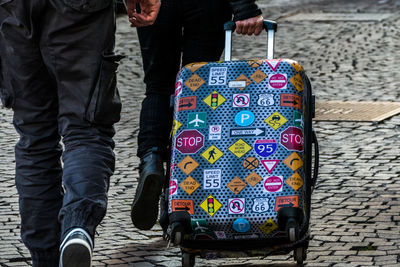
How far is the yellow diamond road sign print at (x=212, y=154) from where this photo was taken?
13.6 feet

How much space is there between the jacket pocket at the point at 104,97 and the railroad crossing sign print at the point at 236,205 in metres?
0.72

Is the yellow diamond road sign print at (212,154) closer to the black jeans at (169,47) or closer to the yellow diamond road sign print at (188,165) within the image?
the yellow diamond road sign print at (188,165)

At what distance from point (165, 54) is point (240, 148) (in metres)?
0.90

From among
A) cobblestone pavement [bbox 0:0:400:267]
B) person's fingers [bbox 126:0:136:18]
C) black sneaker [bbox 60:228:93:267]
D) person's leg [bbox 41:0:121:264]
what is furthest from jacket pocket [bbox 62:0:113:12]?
cobblestone pavement [bbox 0:0:400:267]

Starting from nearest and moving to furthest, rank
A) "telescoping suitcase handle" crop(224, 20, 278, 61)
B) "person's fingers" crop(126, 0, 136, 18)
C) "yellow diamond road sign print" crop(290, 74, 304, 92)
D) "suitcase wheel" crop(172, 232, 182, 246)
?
"person's fingers" crop(126, 0, 136, 18) < "suitcase wheel" crop(172, 232, 182, 246) < "yellow diamond road sign print" crop(290, 74, 304, 92) < "telescoping suitcase handle" crop(224, 20, 278, 61)

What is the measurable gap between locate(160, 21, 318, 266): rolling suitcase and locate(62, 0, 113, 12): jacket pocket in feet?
3.04

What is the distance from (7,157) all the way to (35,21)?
3578mm

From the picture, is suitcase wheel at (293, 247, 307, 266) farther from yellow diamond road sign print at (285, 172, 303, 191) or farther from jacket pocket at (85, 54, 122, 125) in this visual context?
jacket pocket at (85, 54, 122, 125)

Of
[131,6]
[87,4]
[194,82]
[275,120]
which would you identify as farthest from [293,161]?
[87,4]

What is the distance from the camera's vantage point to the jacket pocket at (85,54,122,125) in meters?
3.49

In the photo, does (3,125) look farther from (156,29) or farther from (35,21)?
(35,21)

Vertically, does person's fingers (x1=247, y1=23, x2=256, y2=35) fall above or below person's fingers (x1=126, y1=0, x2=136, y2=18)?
below

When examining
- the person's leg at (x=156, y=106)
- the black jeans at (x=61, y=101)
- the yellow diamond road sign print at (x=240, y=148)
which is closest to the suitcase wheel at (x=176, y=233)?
the yellow diamond road sign print at (x=240, y=148)

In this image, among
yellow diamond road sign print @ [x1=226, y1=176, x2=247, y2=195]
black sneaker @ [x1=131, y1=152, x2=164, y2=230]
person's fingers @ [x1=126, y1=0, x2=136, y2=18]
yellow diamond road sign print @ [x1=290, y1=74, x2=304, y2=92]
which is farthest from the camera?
black sneaker @ [x1=131, y1=152, x2=164, y2=230]
